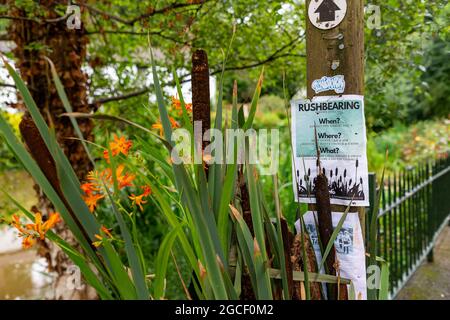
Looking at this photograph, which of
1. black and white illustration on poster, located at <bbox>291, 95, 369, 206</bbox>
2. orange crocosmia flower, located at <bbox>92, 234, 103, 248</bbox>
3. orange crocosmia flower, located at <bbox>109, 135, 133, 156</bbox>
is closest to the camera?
orange crocosmia flower, located at <bbox>92, 234, 103, 248</bbox>

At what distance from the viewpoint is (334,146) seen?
1.32m

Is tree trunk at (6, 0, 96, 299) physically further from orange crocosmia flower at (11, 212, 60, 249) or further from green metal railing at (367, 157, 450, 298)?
green metal railing at (367, 157, 450, 298)

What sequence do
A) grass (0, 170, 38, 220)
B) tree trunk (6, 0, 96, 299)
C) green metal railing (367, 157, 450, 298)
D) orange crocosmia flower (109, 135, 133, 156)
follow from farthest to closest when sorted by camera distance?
1. green metal railing (367, 157, 450, 298)
2. grass (0, 170, 38, 220)
3. tree trunk (6, 0, 96, 299)
4. orange crocosmia flower (109, 135, 133, 156)

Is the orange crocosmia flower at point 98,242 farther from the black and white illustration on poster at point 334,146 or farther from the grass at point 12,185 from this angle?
the grass at point 12,185

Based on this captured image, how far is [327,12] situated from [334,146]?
1.29ft

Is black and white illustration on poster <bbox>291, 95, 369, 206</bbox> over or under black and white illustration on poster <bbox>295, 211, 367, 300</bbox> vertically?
over

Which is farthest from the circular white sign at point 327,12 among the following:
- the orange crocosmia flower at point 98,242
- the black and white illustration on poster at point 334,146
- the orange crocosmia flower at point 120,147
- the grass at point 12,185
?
the grass at point 12,185

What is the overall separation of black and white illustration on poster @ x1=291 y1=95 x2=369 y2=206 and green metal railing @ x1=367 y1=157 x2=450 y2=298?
178cm

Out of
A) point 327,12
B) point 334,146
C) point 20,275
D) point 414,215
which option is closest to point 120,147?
point 334,146

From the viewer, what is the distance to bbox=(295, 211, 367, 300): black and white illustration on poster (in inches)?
50.4

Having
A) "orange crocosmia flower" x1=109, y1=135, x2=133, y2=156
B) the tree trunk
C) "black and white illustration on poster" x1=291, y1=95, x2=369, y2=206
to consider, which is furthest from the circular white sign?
the tree trunk

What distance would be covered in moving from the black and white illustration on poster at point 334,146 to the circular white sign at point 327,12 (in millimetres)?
216
